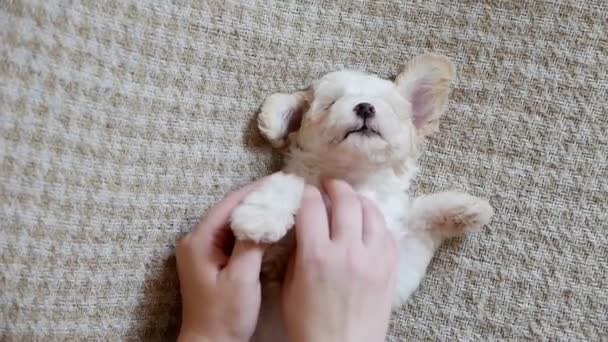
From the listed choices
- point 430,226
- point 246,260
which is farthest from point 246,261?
point 430,226

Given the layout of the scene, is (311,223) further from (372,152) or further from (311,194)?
(372,152)

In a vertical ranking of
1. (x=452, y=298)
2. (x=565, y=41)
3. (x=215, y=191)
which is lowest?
(x=452, y=298)

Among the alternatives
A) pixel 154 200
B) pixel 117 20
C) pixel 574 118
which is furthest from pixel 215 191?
pixel 574 118

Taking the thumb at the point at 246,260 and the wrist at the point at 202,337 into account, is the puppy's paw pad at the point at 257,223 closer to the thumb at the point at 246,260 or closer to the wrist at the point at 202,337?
the thumb at the point at 246,260

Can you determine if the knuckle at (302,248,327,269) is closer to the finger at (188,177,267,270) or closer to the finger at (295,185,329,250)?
the finger at (295,185,329,250)

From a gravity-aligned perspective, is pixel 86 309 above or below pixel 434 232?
below

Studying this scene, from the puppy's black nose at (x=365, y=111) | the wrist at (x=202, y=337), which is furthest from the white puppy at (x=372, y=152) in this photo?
the wrist at (x=202, y=337)

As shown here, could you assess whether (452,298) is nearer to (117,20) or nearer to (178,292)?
(178,292)

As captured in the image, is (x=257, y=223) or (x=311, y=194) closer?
(x=257, y=223)
